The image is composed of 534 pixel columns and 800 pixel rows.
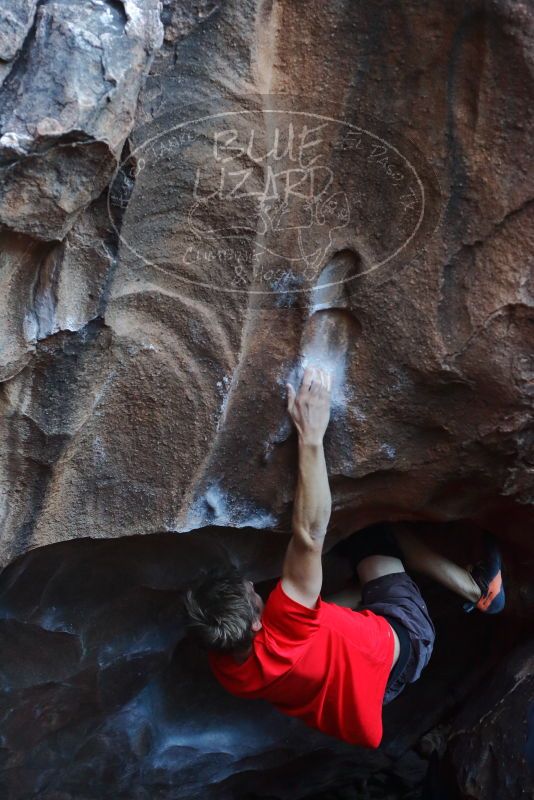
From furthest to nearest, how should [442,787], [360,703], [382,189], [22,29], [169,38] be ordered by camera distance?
1. [442,787]
2. [360,703]
3. [382,189]
4. [169,38]
5. [22,29]

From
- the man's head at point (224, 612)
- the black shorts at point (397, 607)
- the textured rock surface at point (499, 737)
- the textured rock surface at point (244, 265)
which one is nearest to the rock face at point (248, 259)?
Answer: the textured rock surface at point (244, 265)

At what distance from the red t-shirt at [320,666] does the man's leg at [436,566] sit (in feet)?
0.82

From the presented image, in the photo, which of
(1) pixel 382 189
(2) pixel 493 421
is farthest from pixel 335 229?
(2) pixel 493 421

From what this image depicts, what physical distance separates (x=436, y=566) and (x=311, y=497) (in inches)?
21.7

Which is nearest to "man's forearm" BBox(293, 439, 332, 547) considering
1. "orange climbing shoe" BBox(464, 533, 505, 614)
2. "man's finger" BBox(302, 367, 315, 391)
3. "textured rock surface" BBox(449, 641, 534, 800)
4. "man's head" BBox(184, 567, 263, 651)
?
"man's finger" BBox(302, 367, 315, 391)

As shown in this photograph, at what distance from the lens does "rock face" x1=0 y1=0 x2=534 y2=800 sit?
4.19ft

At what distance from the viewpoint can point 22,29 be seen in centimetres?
122

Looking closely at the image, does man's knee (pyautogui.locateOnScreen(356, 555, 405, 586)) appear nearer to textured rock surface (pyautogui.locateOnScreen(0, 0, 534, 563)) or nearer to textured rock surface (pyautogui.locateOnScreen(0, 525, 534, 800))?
textured rock surface (pyautogui.locateOnScreen(0, 525, 534, 800))

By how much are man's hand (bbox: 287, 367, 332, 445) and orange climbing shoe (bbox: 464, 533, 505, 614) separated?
687mm

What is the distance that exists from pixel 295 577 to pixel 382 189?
79 centimetres

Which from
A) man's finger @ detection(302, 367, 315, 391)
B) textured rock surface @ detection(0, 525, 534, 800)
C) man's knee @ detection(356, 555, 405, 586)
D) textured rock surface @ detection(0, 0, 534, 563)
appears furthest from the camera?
man's knee @ detection(356, 555, 405, 586)

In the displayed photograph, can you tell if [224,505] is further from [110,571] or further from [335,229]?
[335,229]

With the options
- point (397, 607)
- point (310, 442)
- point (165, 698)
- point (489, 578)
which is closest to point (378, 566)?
point (397, 607)

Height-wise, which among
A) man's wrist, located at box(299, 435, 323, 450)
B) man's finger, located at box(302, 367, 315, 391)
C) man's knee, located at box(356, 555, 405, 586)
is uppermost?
man's finger, located at box(302, 367, 315, 391)
